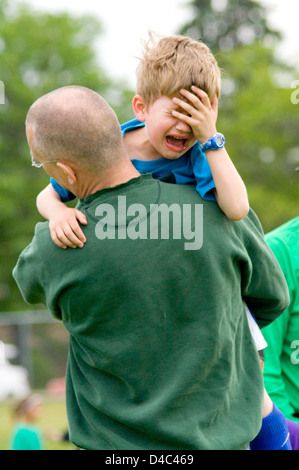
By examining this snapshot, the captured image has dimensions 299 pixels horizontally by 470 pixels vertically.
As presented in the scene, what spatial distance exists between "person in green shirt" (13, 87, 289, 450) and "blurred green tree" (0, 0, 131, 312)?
83.7ft

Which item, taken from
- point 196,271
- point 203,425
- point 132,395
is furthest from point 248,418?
point 196,271

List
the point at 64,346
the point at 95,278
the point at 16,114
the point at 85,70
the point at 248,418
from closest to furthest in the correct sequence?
the point at 95,278
the point at 248,418
the point at 64,346
the point at 16,114
the point at 85,70

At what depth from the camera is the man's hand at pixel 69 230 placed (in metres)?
2.25

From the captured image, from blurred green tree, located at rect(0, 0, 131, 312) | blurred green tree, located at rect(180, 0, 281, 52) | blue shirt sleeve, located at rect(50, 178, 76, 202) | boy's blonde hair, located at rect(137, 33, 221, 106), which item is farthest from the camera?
blurred green tree, located at rect(180, 0, 281, 52)

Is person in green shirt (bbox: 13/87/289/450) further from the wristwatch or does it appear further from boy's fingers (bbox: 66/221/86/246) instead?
the wristwatch

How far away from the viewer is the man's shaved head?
2266mm

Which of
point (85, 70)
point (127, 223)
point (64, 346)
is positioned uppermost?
point (85, 70)

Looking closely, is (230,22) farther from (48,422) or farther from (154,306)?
(154,306)

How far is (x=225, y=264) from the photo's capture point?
230 cm

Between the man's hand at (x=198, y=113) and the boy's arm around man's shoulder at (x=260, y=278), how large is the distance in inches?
12.3

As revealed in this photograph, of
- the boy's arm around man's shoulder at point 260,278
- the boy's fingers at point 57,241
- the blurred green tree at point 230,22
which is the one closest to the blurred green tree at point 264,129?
the blurred green tree at point 230,22

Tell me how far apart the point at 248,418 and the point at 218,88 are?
1.09 m

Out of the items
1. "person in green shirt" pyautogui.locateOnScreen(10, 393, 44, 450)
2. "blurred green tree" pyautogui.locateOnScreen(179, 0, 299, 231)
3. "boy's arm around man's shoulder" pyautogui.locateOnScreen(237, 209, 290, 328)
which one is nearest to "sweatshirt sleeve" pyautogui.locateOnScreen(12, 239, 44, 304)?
"boy's arm around man's shoulder" pyautogui.locateOnScreen(237, 209, 290, 328)
